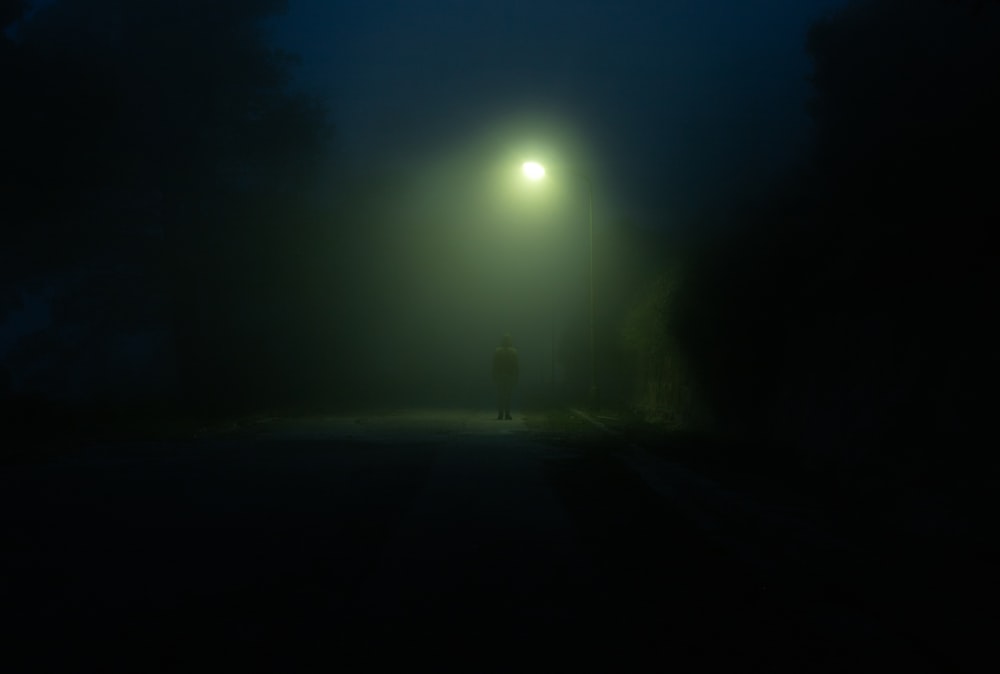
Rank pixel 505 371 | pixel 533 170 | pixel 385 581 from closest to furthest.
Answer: pixel 385 581 → pixel 505 371 → pixel 533 170

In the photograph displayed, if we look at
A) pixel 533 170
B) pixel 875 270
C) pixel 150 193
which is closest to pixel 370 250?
pixel 150 193

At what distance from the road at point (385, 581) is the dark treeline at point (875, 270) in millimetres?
3263

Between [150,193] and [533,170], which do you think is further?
[150,193]

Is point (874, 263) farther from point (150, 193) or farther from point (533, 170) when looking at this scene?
point (150, 193)

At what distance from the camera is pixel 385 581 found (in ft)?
22.7

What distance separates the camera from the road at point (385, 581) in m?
5.35

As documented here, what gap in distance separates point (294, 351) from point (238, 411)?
41.5 feet

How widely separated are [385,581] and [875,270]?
28.0ft

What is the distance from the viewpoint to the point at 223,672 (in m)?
4.97

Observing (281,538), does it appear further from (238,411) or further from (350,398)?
(350,398)

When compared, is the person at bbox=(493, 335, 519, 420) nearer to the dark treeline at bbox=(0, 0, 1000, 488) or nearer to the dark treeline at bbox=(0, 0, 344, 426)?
the dark treeline at bbox=(0, 0, 1000, 488)

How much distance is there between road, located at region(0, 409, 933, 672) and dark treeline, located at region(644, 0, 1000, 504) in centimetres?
326

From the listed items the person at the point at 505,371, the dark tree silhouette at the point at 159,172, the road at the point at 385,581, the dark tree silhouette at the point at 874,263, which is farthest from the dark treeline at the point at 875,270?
the dark tree silhouette at the point at 159,172

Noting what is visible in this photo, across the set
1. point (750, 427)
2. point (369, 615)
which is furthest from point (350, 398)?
point (369, 615)
